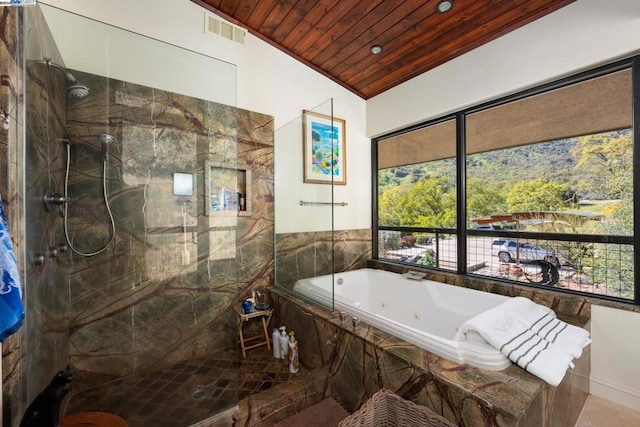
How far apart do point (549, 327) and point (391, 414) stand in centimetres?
111

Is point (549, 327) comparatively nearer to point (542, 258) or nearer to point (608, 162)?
point (542, 258)

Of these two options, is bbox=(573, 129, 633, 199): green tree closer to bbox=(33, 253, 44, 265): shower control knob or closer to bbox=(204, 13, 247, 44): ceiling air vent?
bbox=(204, 13, 247, 44): ceiling air vent

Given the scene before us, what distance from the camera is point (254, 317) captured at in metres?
2.54

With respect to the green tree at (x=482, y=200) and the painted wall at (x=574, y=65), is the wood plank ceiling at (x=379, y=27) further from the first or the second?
the green tree at (x=482, y=200)

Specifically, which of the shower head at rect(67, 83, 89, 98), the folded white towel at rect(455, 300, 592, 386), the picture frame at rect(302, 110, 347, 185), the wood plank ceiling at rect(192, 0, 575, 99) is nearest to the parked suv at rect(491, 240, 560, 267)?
the folded white towel at rect(455, 300, 592, 386)

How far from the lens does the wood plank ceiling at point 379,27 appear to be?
2.17 meters

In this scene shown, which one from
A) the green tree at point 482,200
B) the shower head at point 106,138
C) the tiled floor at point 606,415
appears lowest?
the tiled floor at point 606,415

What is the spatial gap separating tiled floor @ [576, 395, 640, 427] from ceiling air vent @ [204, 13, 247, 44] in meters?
3.86

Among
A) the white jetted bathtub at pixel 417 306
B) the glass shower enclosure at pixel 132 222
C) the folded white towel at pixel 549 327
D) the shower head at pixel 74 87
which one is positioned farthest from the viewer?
the shower head at pixel 74 87

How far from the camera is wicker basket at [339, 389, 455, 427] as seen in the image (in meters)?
1.24

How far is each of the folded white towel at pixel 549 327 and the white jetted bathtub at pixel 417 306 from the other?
378 millimetres

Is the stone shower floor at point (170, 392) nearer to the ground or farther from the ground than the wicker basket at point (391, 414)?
nearer to the ground

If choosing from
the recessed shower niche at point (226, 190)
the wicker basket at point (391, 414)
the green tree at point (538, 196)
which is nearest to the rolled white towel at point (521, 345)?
the wicker basket at point (391, 414)

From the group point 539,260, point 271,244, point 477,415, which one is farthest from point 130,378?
point 539,260
